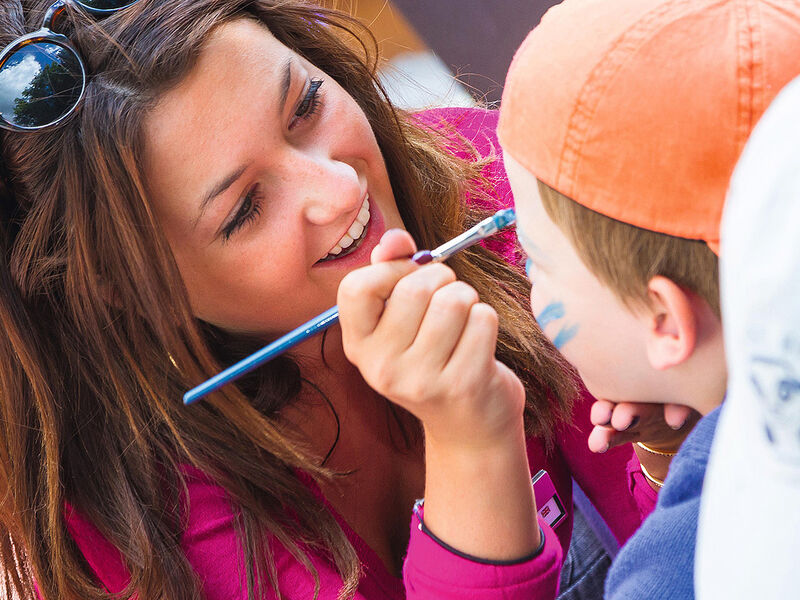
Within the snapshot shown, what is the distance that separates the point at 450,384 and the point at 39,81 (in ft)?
1.75

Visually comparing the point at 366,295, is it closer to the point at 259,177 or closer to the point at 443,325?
the point at 443,325

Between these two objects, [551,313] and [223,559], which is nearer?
[551,313]

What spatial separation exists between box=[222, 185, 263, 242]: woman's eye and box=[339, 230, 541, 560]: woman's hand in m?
0.24

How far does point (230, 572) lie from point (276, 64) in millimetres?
579

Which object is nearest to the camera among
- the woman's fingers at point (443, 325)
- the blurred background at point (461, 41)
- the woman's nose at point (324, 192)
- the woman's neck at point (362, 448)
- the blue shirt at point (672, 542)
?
the blue shirt at point (672, 542)

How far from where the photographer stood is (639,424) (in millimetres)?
804

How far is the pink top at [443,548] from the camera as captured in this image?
0.73m

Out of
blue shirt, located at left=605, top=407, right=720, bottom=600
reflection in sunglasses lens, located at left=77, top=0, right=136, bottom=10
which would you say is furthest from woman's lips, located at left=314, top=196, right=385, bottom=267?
blue shirt, located at left=605, top=407, right=720, bottom=600

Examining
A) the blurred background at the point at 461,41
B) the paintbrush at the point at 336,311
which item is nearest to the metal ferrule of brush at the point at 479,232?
the paintbrush at the point at 336,311

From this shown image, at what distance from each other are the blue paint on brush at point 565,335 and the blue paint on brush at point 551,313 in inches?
0.5

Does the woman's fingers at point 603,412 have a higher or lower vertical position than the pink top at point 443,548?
higher

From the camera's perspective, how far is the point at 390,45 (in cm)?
229

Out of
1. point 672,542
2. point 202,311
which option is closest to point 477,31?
point 202,311

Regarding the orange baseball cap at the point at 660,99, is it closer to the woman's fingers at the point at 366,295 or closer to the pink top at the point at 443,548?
the woman's fingers at the point at 366,295
